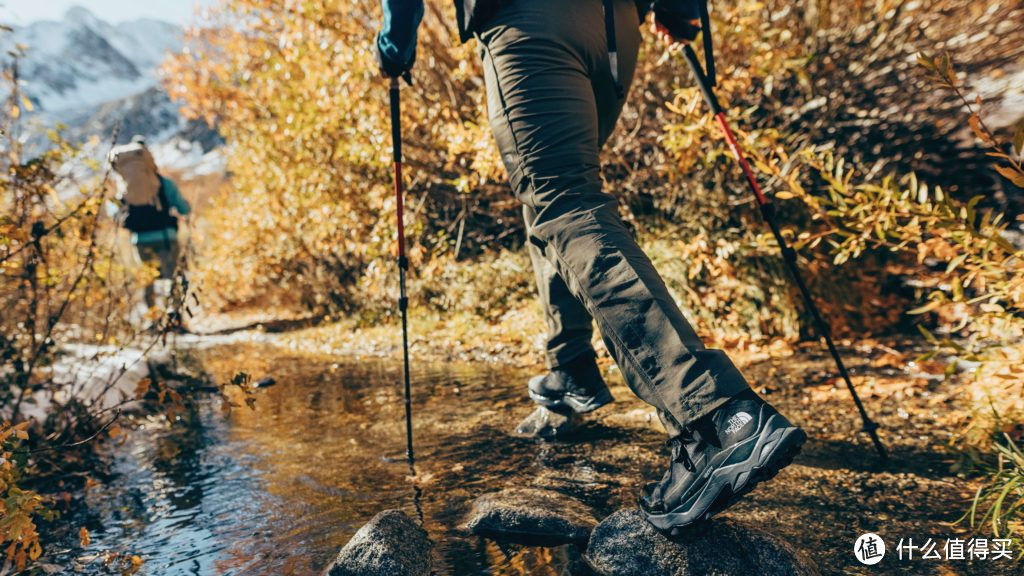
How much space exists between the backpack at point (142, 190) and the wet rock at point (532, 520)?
6333mm

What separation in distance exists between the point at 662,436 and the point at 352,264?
566 cm

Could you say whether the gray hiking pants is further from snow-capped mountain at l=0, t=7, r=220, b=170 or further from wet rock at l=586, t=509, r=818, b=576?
snow-capped mountain at l=0, t=7, r=220, b=170

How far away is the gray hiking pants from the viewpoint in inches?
67.9

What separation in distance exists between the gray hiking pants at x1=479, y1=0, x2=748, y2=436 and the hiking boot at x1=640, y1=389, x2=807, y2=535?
0.05 m

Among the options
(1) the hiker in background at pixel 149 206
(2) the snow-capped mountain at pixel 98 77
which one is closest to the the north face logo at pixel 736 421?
(1) the hiker in background at pixel 149 206

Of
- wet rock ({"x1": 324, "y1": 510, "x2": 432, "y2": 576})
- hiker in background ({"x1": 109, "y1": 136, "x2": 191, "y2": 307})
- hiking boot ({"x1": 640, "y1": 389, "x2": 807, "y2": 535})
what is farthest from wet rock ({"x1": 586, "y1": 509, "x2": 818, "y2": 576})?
hiker in background ({"x1": 109, "y1": 136, "x2": 191, "y2": 307})

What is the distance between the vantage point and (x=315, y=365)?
5.47 meters

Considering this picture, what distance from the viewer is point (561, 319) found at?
2.57m

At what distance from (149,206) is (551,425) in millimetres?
6042

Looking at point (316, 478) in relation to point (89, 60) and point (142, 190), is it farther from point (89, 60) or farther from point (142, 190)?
point (89, 60)

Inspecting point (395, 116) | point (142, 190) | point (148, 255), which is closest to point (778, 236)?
point (395, 116)

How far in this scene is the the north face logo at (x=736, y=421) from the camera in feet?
5.32

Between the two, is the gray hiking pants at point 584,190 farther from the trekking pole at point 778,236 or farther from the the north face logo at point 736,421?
the trekking pole at point 778,236

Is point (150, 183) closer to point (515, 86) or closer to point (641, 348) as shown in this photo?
point (515, 86)
